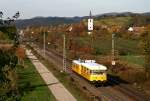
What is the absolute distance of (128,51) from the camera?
104 meters

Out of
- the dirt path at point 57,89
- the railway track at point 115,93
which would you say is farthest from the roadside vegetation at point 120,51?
the dirt path at point 57,89

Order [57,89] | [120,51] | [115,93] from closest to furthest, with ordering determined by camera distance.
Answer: [115,93], [57,89], [120,51]

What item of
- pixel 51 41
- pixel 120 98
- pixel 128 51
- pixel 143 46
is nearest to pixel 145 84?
pixel 143 46

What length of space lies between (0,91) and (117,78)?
150 feet

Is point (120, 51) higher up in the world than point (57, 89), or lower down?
lower down

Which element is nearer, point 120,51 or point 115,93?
point 115,93

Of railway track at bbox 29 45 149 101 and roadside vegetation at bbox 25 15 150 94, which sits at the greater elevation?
railway track at bbox 29 45 149 101

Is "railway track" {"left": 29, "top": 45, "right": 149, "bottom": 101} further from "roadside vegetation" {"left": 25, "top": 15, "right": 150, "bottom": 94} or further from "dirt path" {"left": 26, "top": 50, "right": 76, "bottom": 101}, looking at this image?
"roadside vegetation" {"left": 25, "top": 15, "right": 150, "bottom": 94}

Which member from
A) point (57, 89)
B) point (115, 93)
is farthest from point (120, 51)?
point (115, 93)

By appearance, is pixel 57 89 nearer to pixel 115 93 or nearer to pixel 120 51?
pixel 115 93

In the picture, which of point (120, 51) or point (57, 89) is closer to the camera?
point (57, 89)

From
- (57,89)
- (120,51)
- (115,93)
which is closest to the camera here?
(115,93)

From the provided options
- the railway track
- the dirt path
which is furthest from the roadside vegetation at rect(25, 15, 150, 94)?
the dirt path

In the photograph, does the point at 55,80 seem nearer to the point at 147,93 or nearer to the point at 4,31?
the point at 147,93
